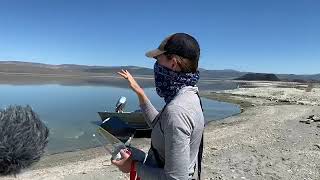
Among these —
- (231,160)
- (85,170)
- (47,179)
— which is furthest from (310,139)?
(47,179)

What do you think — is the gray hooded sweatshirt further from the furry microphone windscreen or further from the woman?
the furry microphone windscreen

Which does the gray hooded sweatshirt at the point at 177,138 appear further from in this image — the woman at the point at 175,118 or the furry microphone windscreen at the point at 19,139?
the furry microphone windscreen at the point at 19,139

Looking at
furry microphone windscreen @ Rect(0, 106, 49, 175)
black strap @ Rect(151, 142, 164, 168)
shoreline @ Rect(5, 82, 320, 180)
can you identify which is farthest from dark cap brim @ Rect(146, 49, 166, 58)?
shoreline @ Rect(5, 82, 320, 180)

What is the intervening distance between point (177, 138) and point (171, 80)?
16.2 inches

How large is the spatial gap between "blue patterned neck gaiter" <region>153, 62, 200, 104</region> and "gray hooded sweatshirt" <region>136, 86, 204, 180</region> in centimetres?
4

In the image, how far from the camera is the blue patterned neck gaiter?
9.30ft

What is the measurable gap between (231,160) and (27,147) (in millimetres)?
5900

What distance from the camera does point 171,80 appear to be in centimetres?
284

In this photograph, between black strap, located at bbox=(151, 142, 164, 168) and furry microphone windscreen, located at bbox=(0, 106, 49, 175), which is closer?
black strap, located at bbox=(151, 142, 164, 168)

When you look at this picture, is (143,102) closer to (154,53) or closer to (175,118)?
(154,53)

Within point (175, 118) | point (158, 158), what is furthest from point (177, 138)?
point (158, 158)

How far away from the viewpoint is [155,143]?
277 centimetres

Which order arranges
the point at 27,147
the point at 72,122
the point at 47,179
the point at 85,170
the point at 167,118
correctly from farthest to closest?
the point at 72,122, the point at 85,170, the point at 47,179, the point at 27,147, the point at 167,118

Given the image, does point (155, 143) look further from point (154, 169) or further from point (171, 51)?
point (171, 51)
